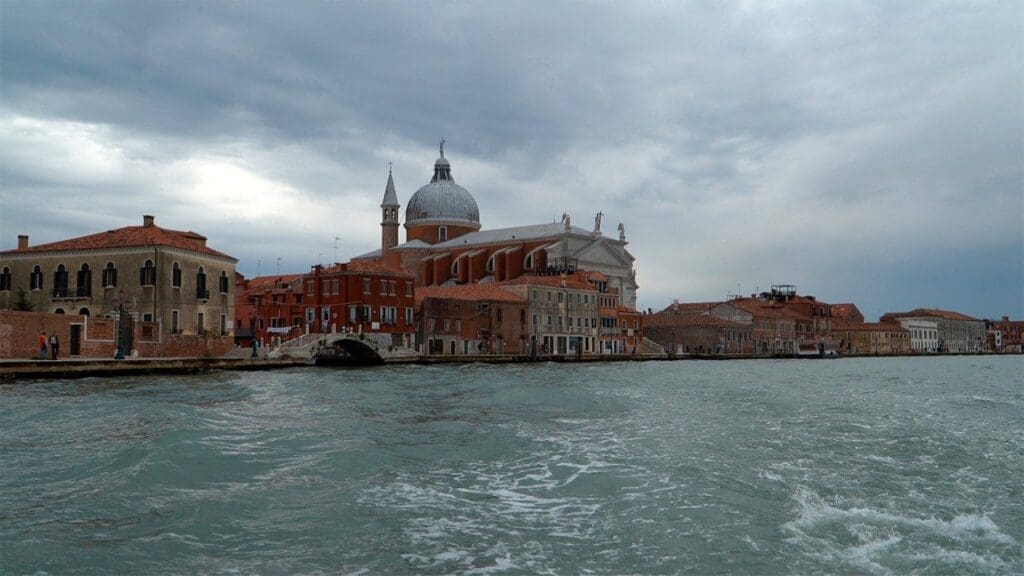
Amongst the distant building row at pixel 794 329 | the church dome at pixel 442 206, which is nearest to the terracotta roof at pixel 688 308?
the distant building row at pixel 794 329

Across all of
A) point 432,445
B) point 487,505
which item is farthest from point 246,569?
point 432,445

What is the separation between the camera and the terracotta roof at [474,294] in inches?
2079

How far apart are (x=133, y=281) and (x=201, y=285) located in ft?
9.30

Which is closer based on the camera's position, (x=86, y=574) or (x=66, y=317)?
(x=86, y=574)

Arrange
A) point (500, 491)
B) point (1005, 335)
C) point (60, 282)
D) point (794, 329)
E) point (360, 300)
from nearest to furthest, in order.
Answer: point (500, 491) → point (60, 282) → point (360, 300) → point (794, 329) → point (1005, 335)

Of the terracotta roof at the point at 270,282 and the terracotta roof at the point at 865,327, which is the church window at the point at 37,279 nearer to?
the terracotta roof at the point at 270,282

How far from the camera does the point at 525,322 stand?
55.4m

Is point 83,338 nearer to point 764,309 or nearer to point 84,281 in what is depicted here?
point 84,281

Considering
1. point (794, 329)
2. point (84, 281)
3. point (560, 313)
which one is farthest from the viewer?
point (794, 329)

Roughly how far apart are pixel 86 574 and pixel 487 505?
136 inches

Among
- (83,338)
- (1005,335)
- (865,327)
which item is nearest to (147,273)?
(83,338)

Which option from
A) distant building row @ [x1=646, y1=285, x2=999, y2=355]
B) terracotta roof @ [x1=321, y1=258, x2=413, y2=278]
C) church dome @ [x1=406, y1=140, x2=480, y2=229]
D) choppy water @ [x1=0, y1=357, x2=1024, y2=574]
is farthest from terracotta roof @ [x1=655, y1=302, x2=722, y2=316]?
choppy water @ [x1=0, y1=357, x2=1024, y2=574]

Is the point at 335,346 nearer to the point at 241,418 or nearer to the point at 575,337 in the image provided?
the point at 575,337

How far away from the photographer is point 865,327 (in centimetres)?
9738
